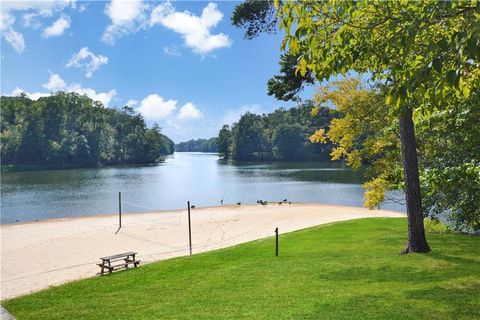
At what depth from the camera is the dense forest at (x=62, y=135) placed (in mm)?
113188

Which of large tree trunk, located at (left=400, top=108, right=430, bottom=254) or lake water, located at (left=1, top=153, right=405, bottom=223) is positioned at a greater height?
large tree trunk, located at (left=400, top=108, right=430, bottom=254)

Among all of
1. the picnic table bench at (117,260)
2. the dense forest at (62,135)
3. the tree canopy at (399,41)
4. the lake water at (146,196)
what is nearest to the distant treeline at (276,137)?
the dense forest at (62,135)

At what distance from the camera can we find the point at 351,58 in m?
5.81

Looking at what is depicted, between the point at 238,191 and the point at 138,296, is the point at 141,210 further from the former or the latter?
the point at 138,296

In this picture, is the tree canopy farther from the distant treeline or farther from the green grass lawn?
the distant treeline

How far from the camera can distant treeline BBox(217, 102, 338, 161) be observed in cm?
13962

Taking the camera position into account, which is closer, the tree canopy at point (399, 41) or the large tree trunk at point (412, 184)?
the tree canopy at point (399, 41)

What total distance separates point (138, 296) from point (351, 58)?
8136 mm

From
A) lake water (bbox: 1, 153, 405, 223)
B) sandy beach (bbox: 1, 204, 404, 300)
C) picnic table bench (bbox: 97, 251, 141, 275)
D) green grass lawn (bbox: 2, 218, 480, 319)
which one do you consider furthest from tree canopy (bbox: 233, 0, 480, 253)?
lake water (bbox: 1, 153, 405, 223)

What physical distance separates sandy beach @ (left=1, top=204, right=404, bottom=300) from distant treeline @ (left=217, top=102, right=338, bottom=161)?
93171 mm

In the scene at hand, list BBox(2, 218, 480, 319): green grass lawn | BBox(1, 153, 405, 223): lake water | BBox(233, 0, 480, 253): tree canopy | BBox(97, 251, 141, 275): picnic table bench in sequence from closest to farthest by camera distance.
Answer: BBox(233, 0, 480, 253): tree canopy → BBox(2, 218, 480, 319): green grass lawn → BBox(97, 251, 141, 275): picnic table bench → BBox(1, 153, 405, 223): lake water

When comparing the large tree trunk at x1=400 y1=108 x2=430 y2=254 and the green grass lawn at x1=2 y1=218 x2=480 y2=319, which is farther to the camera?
the large tree trunk at x1=400 y1=108 x2=430 y2=254

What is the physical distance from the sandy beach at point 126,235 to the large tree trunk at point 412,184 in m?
11.7

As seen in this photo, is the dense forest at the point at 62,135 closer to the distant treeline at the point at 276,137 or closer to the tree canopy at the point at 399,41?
the distant treeline at the point at 276,137
